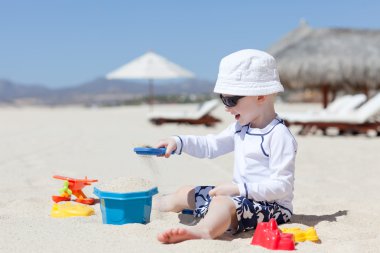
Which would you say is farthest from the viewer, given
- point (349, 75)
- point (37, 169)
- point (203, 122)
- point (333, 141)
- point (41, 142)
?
point (349, 75)

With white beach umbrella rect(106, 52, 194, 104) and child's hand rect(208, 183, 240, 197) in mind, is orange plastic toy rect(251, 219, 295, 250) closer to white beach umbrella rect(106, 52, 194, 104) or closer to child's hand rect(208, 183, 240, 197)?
child's hand rect(208, 183, 240, 197)

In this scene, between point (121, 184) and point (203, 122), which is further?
point (203, 122)

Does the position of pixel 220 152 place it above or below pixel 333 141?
above

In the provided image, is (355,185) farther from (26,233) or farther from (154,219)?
(26,233)

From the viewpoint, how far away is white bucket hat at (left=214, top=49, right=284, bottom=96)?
2889 millimetres

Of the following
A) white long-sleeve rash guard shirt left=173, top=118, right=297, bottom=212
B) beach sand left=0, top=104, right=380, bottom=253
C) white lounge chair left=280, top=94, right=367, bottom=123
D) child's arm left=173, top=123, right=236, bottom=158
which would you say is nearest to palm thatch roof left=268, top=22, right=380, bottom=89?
white lounge chair left=280, top=94, right=367, bottom=123

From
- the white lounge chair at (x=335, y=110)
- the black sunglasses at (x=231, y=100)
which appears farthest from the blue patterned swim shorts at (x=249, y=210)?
the white lounge chair at (x=335, y=110)

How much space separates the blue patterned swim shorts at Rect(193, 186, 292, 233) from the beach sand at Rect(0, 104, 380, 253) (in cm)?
7

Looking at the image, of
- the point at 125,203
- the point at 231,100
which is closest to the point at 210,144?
the point at 231,100

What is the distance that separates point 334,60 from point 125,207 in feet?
44.0

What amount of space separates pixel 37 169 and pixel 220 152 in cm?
297

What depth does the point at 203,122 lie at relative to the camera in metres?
13.8

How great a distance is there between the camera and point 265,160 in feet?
9.75

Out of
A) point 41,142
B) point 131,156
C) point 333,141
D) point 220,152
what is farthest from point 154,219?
point 333,141
